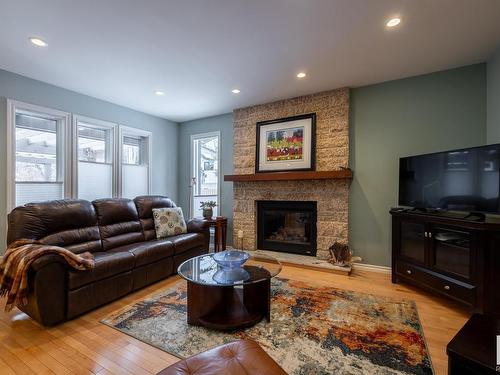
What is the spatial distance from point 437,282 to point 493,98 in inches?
81.2

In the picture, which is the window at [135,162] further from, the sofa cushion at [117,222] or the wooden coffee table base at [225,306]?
the wooden coffee table base at [225,306]

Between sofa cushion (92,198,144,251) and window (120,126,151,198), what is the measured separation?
981 mm

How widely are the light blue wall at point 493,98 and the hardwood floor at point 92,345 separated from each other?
1.87 m

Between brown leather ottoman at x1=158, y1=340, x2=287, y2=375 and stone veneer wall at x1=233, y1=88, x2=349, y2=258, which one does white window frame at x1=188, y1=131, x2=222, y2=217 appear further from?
brown leather ottoman at x1=158, y1=340, x2=287, y2=375

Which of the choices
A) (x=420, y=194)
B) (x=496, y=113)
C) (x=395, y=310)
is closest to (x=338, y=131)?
(x=420, y=194)

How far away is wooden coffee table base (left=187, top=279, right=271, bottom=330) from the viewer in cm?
203

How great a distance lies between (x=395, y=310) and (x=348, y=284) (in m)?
0.68

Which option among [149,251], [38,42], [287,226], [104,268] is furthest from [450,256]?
[38,42]

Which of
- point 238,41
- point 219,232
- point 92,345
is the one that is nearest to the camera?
point 92,345

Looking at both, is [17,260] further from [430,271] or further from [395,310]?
[430,271]

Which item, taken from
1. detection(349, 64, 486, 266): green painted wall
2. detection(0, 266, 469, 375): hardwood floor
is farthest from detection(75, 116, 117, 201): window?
detection(349, 64, 486, 266): green painted wall

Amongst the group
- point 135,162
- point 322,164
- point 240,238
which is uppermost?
point 135,162

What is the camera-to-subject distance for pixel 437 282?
2.47m

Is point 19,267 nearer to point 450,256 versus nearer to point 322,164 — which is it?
point 322,164
